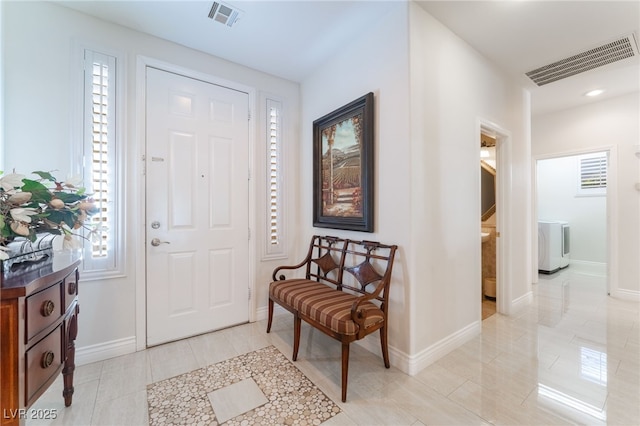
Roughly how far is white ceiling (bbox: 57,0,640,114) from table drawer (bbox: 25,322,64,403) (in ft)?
7.41

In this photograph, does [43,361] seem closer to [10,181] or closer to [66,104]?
[10,181]

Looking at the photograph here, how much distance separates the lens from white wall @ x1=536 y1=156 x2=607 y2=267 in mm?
4992

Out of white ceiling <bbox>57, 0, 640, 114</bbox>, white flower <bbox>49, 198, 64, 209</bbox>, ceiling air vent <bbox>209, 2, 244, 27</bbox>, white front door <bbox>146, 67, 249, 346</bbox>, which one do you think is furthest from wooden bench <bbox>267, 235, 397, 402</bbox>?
ceiling air vent <bbox>209, 2, 244, 27</bbox>

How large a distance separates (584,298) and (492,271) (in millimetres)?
1285

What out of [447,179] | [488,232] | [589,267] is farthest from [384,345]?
[589,267]

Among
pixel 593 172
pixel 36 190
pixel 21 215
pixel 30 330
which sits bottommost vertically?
pixel 30 330

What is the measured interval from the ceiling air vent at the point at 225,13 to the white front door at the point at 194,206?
2.03ft

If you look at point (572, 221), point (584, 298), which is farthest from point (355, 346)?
point (572, 221)

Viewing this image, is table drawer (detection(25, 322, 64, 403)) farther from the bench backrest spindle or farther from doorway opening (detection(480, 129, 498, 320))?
doorway opening (detection(480, 129, 498, 320))

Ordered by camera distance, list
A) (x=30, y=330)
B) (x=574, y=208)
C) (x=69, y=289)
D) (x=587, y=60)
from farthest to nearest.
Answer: (x=574, y=208) < (x=587, y=60) < (x=69, y=289) < (x=30, y=330)

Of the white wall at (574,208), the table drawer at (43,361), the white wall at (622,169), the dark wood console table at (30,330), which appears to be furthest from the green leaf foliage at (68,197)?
the white wall at (574,208)

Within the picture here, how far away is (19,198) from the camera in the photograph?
1.04 m

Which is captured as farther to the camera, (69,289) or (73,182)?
(69,289)

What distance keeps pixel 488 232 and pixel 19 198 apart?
13.8ft
